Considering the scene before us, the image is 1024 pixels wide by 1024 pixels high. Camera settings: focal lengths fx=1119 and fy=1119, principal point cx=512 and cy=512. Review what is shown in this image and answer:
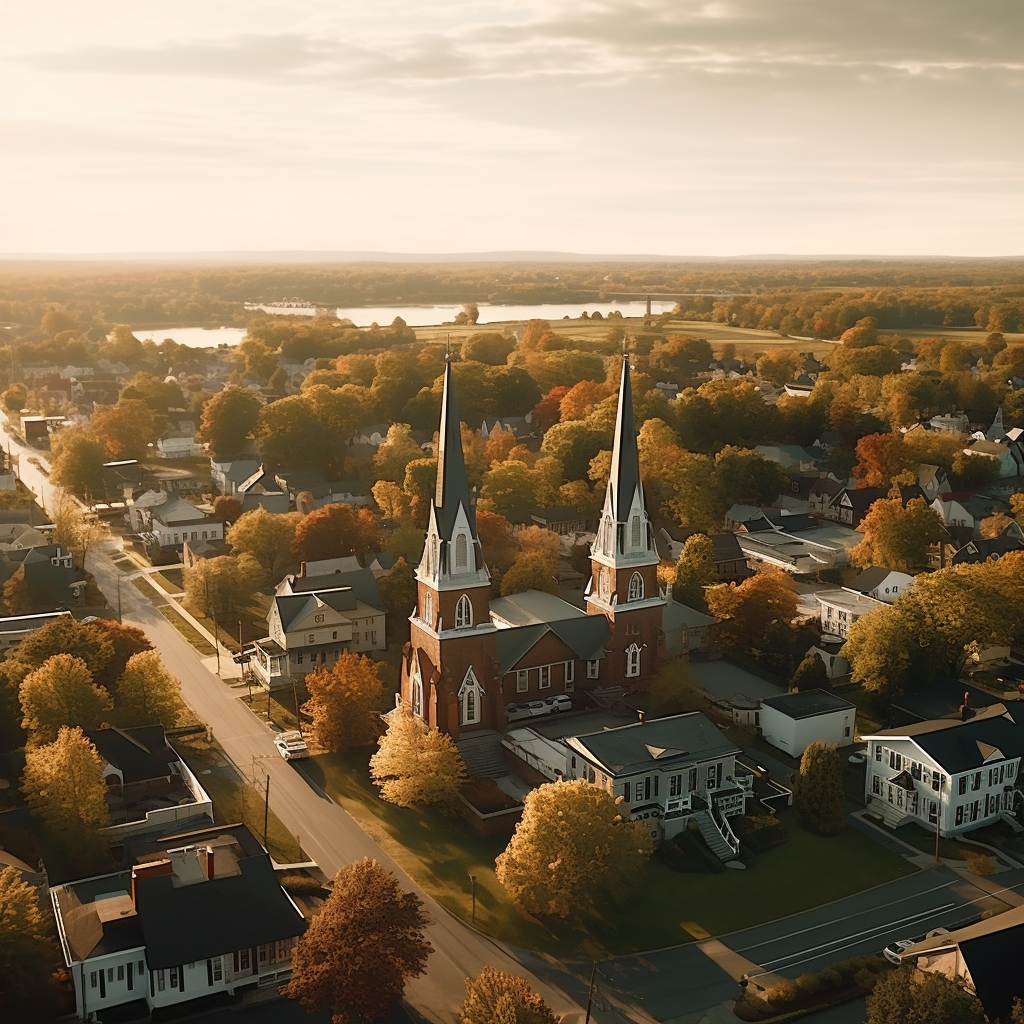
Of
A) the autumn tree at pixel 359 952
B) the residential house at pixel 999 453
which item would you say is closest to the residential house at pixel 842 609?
the autumn tree at pixel 359 952

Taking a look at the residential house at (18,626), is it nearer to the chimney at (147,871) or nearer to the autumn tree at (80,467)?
the chimney at (147,871)

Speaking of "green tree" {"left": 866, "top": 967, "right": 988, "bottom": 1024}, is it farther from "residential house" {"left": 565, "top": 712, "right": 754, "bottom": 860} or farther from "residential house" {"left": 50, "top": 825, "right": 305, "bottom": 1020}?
"residential house" {"left": 50, "top": 825, "right": 305, "bottom": 1020}

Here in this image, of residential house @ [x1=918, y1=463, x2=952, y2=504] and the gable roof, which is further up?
residential house @ [x1=918, y1=463, x2=952, y2=504]

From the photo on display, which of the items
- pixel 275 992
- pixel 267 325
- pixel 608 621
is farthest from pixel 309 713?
pixel 267 325

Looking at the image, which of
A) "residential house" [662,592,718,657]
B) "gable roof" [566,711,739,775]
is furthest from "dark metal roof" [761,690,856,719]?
"residential house" [662,592,718,657]

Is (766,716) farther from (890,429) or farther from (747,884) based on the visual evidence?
(890,429)

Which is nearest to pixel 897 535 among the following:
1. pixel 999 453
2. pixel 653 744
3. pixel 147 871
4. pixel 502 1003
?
pixel 999 453
